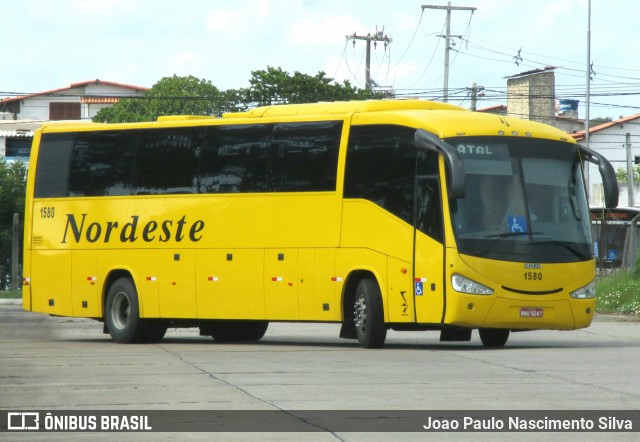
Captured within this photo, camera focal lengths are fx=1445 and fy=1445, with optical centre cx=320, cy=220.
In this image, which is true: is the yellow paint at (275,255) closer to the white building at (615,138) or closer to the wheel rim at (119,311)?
the wheel rim at (119,311)

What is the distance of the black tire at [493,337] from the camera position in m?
21.5

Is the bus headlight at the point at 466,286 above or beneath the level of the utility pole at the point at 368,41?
beneath

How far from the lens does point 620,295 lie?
33.0 meters

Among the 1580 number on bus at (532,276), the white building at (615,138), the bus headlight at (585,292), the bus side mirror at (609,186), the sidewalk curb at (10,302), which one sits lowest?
the sidewalk curb at (10,302)

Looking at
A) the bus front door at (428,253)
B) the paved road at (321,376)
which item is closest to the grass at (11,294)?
the paved road at (321,376)

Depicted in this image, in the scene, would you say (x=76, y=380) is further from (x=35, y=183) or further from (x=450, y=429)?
(x=35, y=183)

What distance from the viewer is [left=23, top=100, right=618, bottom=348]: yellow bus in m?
20.0

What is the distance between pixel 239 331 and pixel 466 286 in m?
6.15

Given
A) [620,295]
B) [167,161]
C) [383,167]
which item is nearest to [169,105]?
[620,295]

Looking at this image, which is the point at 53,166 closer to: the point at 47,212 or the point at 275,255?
the point at 47,212

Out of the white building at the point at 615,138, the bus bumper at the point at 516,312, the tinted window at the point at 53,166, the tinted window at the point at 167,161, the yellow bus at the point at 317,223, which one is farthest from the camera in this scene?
the white building at the point at 615,138

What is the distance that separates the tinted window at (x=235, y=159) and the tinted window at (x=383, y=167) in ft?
5.65

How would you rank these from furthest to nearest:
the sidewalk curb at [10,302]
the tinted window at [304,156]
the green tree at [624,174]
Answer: the green tree at [624,174] → the sidewalk curb at [10,302] → the tinted window at [304,156]

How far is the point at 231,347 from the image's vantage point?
22219 mm
